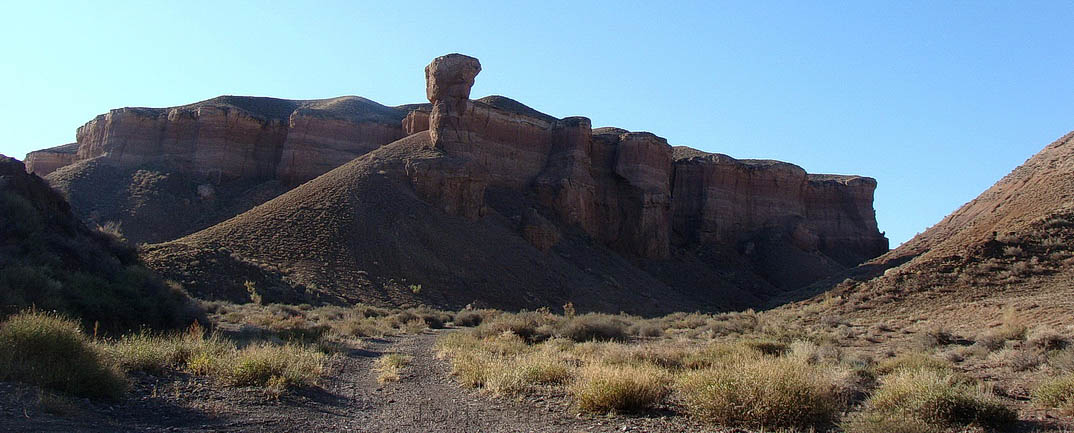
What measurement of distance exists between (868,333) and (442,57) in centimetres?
3980

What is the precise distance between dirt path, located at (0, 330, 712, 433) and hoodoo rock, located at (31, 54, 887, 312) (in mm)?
23811

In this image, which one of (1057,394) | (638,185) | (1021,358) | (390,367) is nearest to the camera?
(1057,394)

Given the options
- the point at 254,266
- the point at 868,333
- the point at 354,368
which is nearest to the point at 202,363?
the point at 354,368

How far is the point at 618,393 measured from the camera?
9719mm

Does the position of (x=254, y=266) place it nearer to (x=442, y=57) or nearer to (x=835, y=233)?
(x=442, y=57)

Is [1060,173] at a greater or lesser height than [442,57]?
lesser

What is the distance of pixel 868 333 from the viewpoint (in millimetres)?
20203

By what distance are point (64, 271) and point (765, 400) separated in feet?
57.6

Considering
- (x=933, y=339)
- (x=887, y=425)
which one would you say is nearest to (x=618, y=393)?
(x=887, y=425)

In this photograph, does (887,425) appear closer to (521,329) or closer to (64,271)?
(521,329)

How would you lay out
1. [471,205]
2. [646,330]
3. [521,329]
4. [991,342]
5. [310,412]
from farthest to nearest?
[471,205] < [646,330] < [521,329] < [991,342] < [310,412]

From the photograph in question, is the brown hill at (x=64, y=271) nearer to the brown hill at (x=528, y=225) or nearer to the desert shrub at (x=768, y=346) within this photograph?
the brown hill at (x=528, y=225)

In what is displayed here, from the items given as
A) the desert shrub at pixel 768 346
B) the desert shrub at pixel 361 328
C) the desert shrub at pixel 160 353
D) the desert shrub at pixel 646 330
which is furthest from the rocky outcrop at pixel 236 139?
the desert shrub at pixel 768 346

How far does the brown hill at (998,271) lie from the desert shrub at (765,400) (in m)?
11.0
